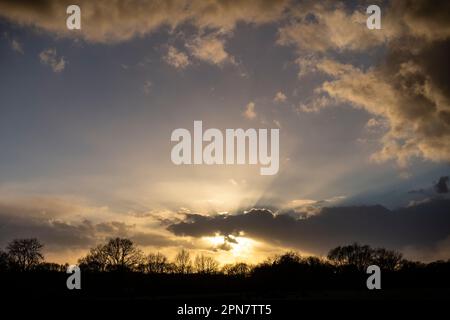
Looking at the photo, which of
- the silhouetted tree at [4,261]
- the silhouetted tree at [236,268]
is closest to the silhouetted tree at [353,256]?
the silhouetted tree at [236,268]

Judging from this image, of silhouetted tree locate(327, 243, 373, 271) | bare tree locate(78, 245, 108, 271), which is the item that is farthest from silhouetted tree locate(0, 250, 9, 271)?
silhouetted tree locate(327, 243, 373, 271)

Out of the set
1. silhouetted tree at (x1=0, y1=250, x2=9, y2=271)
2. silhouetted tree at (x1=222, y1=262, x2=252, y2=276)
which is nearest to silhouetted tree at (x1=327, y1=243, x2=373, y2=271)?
silhouetted tree at (x1=222, y1=262, x2=252, y2=276)

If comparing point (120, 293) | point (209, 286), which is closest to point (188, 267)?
point (209, 286)

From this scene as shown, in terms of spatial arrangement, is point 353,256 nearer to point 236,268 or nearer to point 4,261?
point 236,268

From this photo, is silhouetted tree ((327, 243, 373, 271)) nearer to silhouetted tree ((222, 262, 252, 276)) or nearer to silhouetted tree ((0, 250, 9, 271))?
silhouetted tree ((222, 262, 252, 276))

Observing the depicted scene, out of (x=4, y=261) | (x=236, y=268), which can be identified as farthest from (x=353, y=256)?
(x=4, y=261)

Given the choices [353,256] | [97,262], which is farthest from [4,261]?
[353,256]

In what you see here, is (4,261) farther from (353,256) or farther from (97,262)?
(353,256)
